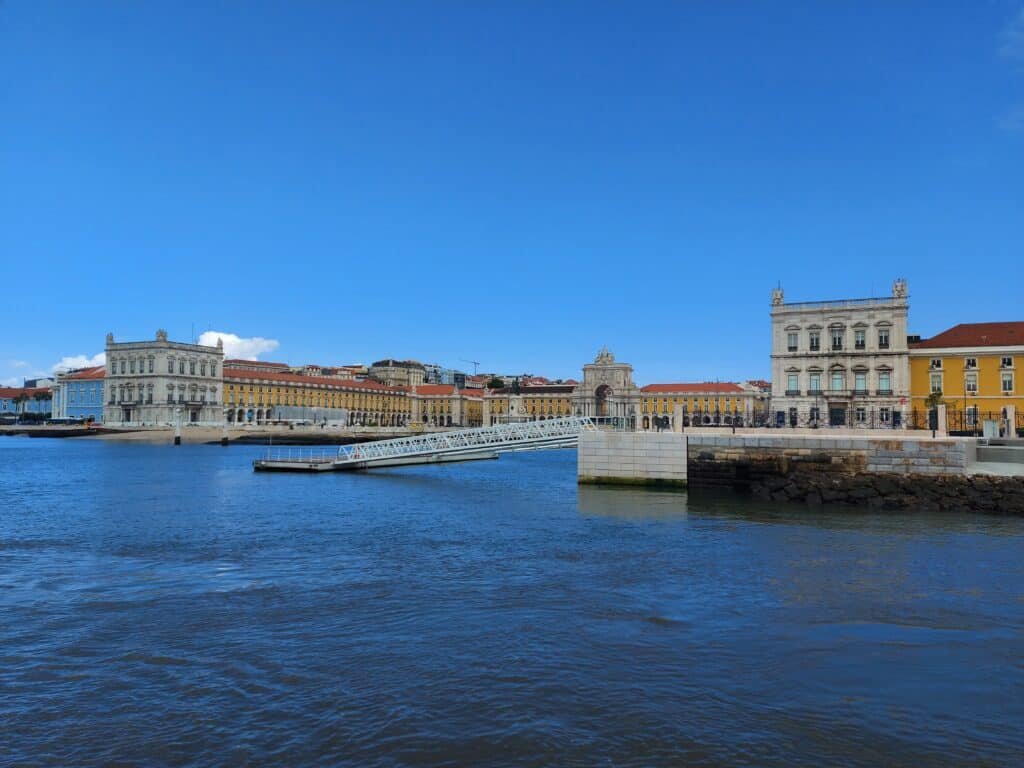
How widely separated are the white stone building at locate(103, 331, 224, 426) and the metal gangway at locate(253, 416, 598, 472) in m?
84.6

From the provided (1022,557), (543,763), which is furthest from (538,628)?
(1022,557)

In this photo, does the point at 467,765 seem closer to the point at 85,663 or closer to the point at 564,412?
the point at 85,663

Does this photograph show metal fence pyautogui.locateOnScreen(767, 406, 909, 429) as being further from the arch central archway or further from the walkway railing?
the arch central archway

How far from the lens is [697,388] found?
140 meters

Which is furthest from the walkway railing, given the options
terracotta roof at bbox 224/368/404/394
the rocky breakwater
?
terracotta roof at bbox 224/368/404/394

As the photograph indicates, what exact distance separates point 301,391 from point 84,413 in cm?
3675

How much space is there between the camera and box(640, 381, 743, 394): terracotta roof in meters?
137

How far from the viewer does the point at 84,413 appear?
140 metres

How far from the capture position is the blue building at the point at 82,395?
13675cm

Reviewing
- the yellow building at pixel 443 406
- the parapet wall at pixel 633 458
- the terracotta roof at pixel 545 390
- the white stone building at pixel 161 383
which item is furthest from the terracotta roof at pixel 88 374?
the parapet wall at pixel 633 458

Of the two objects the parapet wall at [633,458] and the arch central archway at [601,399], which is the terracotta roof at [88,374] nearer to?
the arch central archway at [601,399]

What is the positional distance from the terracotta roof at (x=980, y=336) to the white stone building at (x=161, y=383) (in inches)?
4136

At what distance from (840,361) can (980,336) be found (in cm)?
969

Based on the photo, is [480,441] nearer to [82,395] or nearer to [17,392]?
[82,395]
